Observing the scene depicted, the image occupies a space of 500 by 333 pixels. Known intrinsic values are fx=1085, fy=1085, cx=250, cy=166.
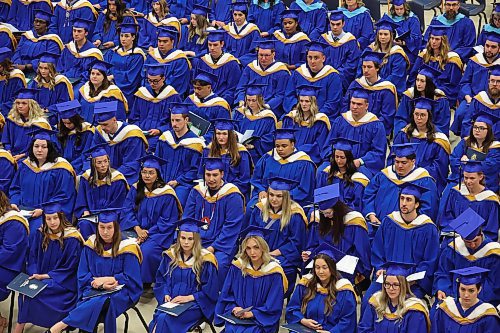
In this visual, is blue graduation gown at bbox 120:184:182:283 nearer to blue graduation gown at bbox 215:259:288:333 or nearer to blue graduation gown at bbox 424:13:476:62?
blue graduation gown at bbox 215:259:288:333

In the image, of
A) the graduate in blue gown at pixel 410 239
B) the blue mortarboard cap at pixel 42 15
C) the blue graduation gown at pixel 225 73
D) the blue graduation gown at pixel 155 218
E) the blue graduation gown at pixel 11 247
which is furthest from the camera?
the blue mortarboard cap at pixel 42 15

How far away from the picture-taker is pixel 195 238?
8328 mm

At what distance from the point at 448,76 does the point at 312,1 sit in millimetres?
2224

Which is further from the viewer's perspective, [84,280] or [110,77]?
[110,77]

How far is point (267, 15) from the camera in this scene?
43.0 ft

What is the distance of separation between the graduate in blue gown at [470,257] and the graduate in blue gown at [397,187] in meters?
0.83

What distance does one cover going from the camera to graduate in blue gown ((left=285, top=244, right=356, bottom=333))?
7.77 metres

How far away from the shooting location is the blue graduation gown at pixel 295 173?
9562 millimetres

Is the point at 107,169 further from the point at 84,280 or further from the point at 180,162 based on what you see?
the point at 84,280

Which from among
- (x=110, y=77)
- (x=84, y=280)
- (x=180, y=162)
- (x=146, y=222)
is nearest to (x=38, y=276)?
(x=84, y=280)

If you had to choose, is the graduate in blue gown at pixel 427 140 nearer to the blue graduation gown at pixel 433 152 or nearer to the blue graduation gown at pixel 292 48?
the blue graduation gown at pixel 433 152

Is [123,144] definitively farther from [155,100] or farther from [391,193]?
[391,193]

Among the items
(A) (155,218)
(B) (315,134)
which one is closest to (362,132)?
(B) (315,134)

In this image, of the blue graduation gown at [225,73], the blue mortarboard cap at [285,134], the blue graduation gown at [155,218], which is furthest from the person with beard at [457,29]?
the blue graduation gown at [155,218]
